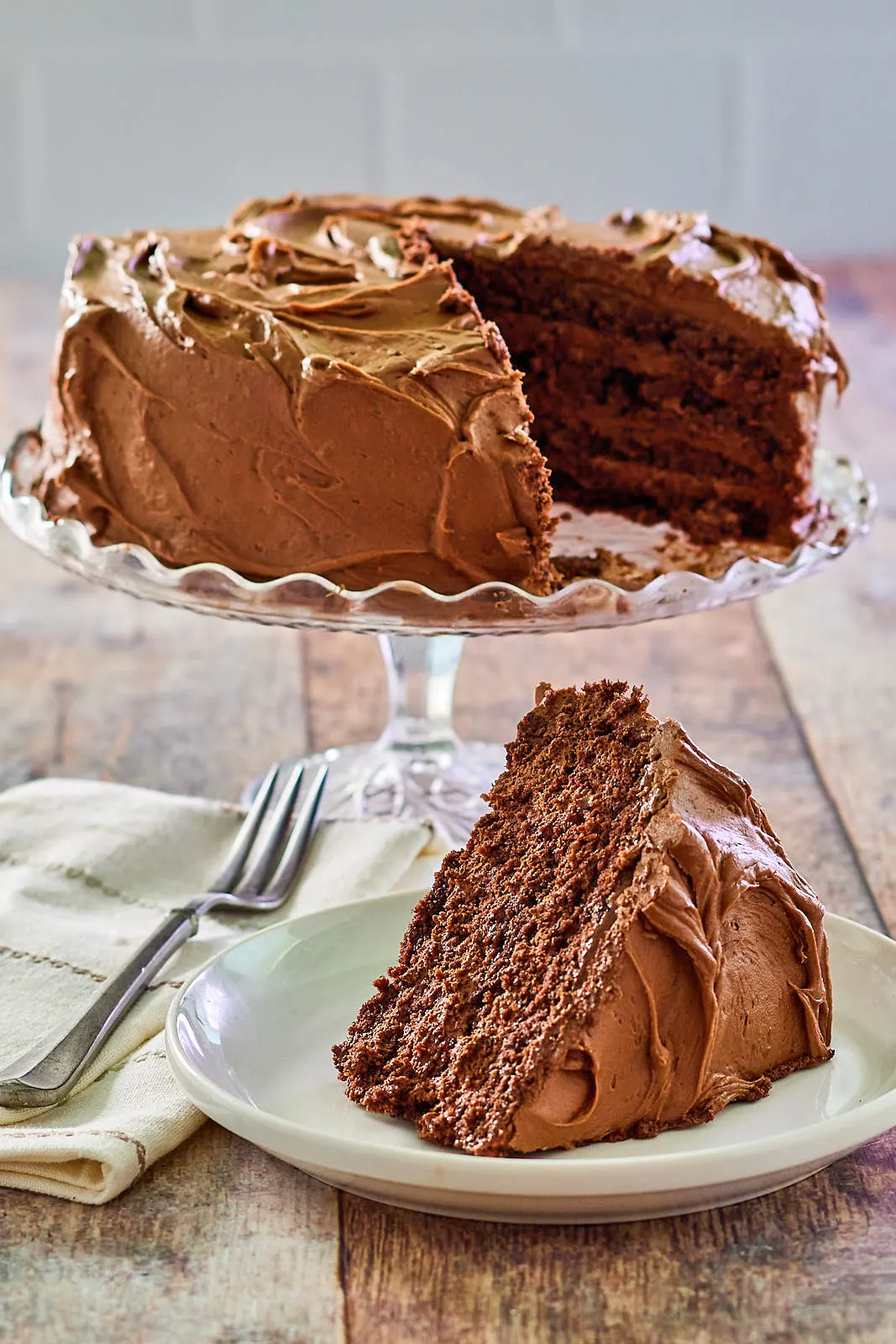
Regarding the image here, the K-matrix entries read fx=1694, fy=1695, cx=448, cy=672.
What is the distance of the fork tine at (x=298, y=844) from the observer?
2760mm

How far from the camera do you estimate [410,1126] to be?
1982mm

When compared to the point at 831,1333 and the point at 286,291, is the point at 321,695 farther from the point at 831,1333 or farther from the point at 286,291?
the point at 831,1333

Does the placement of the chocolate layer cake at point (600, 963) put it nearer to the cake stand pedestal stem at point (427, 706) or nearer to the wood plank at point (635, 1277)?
the wood plank at point (635, 1277)

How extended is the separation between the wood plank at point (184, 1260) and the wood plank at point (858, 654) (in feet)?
4.05

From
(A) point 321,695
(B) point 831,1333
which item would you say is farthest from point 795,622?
(B) point 831,1333

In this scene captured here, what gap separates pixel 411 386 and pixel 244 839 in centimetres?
81

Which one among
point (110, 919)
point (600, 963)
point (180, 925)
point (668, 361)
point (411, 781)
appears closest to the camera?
point (600, 963)

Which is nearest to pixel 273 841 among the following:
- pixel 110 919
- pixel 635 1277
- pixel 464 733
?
pixel 110 919

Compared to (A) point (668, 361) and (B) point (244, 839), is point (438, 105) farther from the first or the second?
(B) point (244, 839)

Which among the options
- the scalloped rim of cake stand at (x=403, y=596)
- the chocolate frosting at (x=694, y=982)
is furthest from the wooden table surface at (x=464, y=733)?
the scalloped rim of cake stand at (x=403, y=596)

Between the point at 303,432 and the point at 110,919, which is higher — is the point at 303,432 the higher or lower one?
the higher one

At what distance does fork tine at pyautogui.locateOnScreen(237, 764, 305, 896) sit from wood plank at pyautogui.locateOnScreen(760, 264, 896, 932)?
1.00m

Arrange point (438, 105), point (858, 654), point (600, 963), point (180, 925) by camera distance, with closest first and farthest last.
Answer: point (600, 963), point (180, 925), point (858, 654), point (438, 105)

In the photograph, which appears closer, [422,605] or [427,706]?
[422,605]
